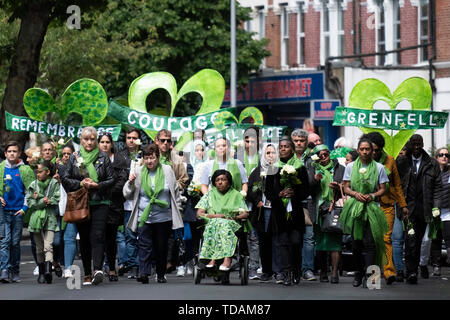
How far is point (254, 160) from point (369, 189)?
115 inches

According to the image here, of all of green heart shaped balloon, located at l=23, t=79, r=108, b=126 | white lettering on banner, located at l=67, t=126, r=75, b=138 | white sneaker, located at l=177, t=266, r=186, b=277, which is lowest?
white sneaker, located at l=177, t=266, r=186, b=277

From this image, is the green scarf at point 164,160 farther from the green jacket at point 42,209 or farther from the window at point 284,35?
the window at point 284,35

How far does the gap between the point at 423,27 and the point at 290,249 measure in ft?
76.9

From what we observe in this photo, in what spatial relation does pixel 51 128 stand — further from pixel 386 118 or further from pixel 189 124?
pixel 386 118

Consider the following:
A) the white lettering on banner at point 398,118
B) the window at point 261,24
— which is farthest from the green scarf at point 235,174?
the window at point 261,24

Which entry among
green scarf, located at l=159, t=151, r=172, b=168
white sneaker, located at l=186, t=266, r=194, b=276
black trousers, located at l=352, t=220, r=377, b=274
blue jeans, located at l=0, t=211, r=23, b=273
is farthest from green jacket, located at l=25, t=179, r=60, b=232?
black trousers, located at l=352, t=220, r=377, b=274

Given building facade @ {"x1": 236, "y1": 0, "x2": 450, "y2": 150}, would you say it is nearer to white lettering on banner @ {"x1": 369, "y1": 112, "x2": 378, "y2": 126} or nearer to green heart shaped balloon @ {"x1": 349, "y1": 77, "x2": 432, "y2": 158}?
green heart shaped balloon @ {"x1": 349, "y1": 77, "x2": 432, "y2": 158}

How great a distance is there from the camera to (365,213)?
1589 centimetres

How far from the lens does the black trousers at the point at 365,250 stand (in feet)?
52.2

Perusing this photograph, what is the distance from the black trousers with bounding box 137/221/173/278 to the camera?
16.4 meters

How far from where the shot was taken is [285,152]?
16.3 m

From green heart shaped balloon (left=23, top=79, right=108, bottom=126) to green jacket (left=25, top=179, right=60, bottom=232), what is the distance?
10.2ft

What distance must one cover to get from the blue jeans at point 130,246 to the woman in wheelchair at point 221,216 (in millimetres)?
1885
